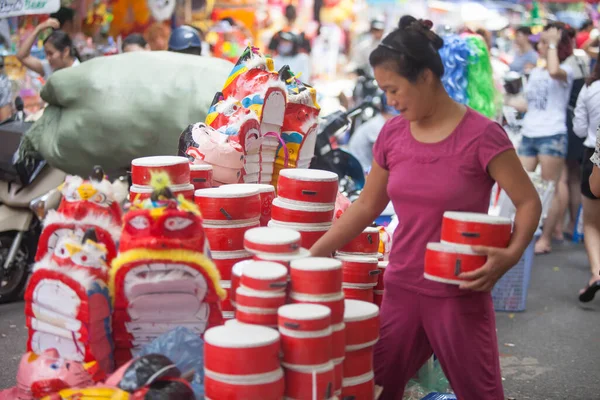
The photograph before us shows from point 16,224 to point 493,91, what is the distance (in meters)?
3.74

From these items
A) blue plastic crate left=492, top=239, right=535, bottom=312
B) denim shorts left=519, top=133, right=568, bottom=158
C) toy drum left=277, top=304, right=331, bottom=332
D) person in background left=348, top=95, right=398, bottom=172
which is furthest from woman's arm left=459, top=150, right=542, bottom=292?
denim shorts left=519, top=133, right=568, bottom=158

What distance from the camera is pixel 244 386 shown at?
2322mm

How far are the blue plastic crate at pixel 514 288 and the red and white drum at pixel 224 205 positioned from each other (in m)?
3.25

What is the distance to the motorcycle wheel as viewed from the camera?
19.4ft

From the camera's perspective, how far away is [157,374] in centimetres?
247

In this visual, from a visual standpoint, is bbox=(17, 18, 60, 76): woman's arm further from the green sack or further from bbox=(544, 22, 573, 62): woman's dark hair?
bbox=(544, 22, 573, 62): woman's dark hair

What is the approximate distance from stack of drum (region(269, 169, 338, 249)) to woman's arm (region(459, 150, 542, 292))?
854mm

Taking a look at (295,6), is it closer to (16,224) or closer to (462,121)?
(16,224)

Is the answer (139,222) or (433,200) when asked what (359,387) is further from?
(139,222)

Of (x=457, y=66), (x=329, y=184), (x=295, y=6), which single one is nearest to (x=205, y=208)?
(x=329, y=184)

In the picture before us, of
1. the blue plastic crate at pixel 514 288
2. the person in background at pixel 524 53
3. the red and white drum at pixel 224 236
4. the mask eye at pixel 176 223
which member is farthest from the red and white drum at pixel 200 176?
the person in background at pixel 524 53

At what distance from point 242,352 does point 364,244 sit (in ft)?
4.53

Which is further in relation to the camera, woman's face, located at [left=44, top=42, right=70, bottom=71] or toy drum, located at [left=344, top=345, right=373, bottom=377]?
woman's face, located at [left=44, top=42, right=70, bottom=71]

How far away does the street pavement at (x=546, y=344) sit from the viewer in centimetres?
476
